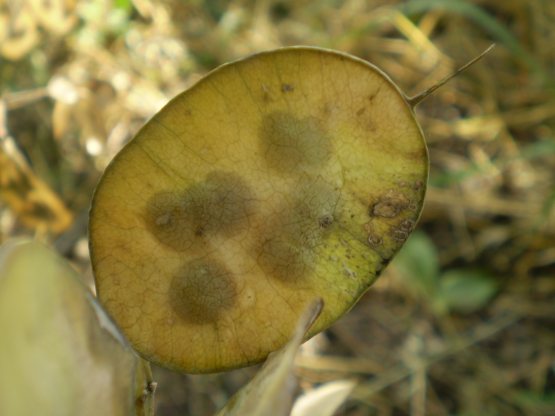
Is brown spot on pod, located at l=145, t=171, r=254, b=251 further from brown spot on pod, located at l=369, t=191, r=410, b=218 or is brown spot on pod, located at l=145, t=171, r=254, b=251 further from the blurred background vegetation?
the blurred background vegetation

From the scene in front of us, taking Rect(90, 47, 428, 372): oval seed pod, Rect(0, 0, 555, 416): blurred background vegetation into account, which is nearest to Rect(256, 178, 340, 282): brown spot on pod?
Rect(90, 47, 428, 372): oval seed pod

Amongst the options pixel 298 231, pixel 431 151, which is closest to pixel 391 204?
pixel 298 231

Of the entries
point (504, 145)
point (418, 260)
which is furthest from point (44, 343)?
point (504, 145)

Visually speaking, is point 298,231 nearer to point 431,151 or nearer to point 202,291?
point 202,291

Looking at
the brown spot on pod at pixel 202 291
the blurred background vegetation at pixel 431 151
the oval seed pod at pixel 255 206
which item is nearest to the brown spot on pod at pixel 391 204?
the oval seed pod at pixel 255 206

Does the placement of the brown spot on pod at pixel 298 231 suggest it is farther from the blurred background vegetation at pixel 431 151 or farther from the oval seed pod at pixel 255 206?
the blurred background vegetation at pixel 431 151
